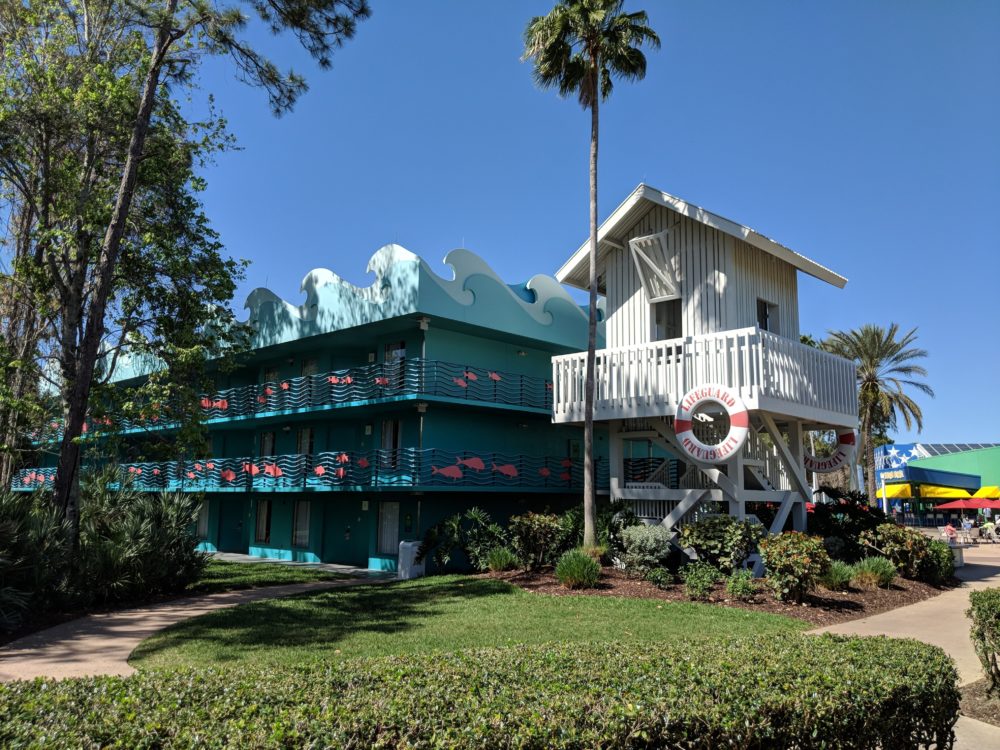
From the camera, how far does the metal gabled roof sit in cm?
1712

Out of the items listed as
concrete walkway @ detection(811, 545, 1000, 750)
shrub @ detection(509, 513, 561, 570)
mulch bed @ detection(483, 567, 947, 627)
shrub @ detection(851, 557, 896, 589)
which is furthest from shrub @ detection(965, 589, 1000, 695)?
shrub @ detection(509, 513, 561, 570)

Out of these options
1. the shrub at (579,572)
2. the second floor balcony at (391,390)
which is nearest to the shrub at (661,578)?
the shrub at (579,572)

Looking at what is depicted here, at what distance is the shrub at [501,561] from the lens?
17.4 metres

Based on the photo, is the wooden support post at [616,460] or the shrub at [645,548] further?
the wooden support post at [616,460]

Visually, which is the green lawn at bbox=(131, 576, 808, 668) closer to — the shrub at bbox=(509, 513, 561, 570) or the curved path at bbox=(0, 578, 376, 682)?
the curved path at bbox=(0, 578, 376, 682)

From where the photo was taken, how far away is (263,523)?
91.5ft

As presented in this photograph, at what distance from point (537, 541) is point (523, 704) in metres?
13.1

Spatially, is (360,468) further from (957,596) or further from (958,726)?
(958,726)

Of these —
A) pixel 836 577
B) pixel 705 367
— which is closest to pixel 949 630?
pixel 836 577

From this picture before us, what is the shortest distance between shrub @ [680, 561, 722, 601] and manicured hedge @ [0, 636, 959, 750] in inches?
321

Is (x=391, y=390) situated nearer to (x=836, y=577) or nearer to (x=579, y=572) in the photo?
(x=579, y=572)

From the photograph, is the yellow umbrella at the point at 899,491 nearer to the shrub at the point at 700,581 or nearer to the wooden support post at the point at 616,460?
the wooden support post at the point at 616,460

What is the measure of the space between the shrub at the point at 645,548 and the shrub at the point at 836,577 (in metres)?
3.00

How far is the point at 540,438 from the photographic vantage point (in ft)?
83.0
